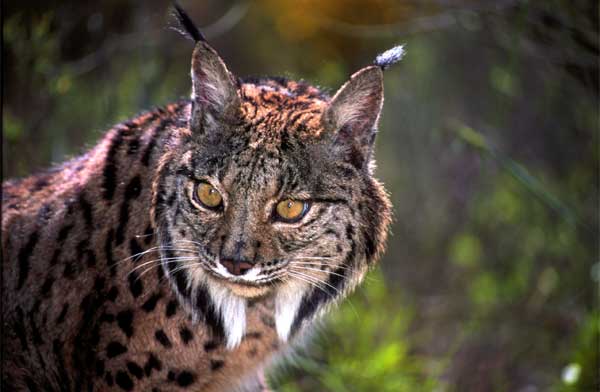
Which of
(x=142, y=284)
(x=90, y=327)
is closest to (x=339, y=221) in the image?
(x=142, y=284)

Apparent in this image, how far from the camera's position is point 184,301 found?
163 inches

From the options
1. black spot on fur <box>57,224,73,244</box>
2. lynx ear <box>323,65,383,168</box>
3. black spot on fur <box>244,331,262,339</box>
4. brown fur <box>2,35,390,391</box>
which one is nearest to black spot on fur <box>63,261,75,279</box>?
brown fur <box>2,35,390,391</box>

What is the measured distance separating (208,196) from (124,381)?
97 cm

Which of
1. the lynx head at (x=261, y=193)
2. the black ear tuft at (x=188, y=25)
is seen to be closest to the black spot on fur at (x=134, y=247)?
the lynx head at (x=261, y=193)

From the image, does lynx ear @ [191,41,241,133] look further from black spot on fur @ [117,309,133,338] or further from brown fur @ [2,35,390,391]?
black spot on fur @ [117,309,133,338]

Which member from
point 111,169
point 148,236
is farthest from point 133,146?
point 148,236

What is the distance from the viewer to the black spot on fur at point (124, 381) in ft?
13.4

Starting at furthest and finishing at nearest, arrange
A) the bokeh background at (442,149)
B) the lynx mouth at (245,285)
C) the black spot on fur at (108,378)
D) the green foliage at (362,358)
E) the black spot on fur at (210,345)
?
1. the bokeh background at (442,149)
2. the green foliage at (362,358)
3. the black spot on fur at (210,345)
4. the black spot on fur at (108,378)
5. the lynx mouth at (245,285)

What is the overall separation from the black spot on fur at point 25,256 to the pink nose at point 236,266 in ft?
4.05

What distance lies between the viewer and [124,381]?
409cm

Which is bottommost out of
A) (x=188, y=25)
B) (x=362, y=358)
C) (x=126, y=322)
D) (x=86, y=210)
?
(x=362, y=358)

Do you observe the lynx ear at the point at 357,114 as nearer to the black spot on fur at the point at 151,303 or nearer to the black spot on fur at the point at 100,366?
the black spot on fur at the point at 151,303

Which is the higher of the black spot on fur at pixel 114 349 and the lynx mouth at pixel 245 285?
the lynx mouth at pixel 245 285

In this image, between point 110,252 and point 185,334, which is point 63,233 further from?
point 185,334
